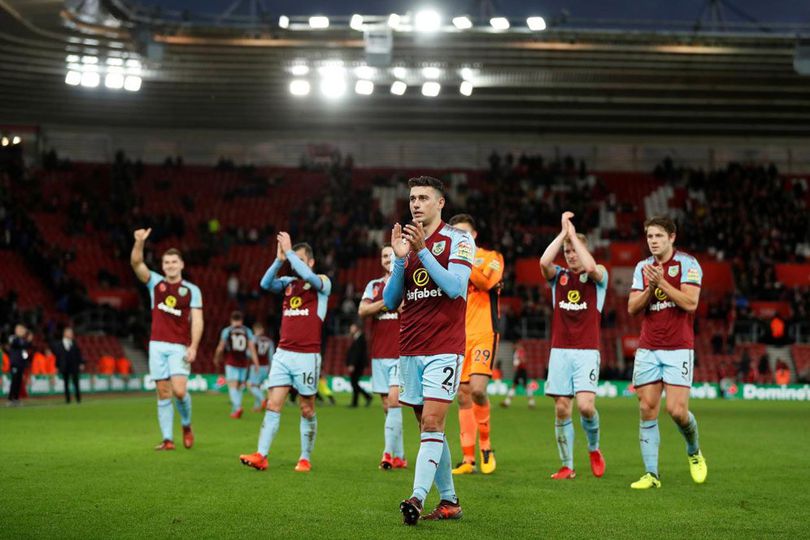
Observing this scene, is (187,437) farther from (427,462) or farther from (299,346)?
(427,462)

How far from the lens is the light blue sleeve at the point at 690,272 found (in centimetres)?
1038

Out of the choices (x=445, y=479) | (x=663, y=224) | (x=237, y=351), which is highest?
(x=663, y=224)

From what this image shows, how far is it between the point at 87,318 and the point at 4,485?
27016 mm

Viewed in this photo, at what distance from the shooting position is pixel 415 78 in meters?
38.6

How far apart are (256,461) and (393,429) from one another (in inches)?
66.8

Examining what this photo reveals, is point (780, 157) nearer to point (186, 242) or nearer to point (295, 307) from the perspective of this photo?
point (186, 242)

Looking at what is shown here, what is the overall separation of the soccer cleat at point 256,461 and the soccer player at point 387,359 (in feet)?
4.41

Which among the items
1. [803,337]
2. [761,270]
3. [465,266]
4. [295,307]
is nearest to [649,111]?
[761,270]

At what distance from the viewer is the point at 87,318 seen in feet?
117

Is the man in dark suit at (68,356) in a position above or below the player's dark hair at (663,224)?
below

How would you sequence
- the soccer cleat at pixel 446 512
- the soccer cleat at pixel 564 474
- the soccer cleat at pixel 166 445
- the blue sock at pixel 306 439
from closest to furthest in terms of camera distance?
the soccer cleat at pixel 446 512
the soccer cleat at pixel 564 474
the blue sock at pixel 306 439
the soccer cleat at pixel 166 445

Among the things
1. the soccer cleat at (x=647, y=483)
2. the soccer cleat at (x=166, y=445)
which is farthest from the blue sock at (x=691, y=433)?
the soccer cleat at (x=166, y=445)

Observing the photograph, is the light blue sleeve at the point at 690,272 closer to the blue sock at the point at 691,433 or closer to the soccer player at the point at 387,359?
the blue sock at the point at 691,433

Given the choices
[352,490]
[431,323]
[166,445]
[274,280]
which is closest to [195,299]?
[166,445]
